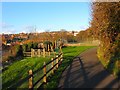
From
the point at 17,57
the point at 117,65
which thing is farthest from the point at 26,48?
the point at 117,65

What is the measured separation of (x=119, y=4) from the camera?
66.0ft

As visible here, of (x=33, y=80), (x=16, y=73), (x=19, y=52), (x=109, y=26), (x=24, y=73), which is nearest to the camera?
(x=33, y=80)

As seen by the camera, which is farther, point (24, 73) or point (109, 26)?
point (24, 73)

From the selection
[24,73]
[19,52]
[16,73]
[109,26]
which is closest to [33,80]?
[109,26]

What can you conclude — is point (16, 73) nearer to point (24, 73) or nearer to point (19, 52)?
point (24, 73)

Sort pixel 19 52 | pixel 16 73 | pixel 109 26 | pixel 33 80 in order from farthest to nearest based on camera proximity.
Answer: pixel 19 52
pixel 16 73
pixel 109 26
pixel 33 80

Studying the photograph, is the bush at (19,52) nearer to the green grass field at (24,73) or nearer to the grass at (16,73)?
the green grass field at (24,73)

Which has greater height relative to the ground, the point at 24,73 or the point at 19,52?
the point at 19,52

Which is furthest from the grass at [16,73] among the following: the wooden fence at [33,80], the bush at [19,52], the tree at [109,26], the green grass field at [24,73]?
the bush at [19,52]

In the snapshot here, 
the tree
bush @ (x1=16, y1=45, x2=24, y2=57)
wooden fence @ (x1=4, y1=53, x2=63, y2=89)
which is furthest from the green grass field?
bush @ (x1=16, y1=45, x2=24, y2=57)

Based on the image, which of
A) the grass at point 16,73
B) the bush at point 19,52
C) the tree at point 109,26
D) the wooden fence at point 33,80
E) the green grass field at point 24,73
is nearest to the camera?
the wooden fence at point 33,80

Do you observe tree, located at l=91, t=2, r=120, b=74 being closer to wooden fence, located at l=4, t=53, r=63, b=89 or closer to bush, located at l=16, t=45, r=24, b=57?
wooden fence, located at l=4, t=53, r=63, b=89

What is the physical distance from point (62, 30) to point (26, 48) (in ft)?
159

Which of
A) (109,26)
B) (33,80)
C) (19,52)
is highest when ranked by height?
(109,26)
